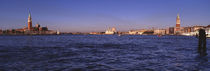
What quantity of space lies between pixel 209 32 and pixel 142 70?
8297cm

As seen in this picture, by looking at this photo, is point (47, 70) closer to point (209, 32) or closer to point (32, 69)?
point (32, 69)

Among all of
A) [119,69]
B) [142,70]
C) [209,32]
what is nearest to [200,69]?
[142,70]

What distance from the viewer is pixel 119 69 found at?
1100cm

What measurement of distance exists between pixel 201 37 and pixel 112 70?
2004cm

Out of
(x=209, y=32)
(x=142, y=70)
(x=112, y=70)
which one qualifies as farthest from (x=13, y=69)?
(x=209, y=32)

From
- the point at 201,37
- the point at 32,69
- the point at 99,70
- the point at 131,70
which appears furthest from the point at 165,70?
the point at 201,37

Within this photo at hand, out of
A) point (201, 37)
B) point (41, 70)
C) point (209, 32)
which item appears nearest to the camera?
point (41, 70)

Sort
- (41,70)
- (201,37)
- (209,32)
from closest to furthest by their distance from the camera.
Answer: (41,70), (201,37), (209,32)

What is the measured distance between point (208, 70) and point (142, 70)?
3.94 metres

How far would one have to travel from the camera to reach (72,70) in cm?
1077

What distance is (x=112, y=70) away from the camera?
10734 millimetres

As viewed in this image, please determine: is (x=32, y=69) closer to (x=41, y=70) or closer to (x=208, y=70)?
(x=41, y=70)

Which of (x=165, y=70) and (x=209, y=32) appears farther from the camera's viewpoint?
(x=209, y=32)

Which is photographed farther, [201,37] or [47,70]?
[201,37]
